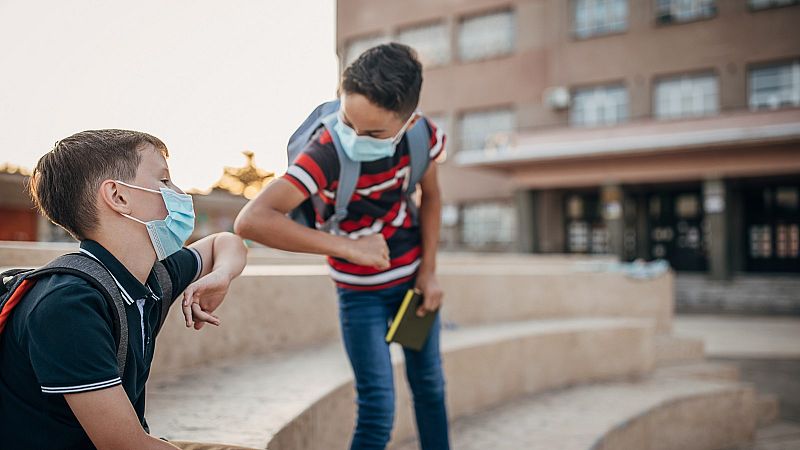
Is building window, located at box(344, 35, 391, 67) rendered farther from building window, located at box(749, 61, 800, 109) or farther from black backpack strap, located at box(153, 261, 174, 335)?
black backpack strap, located at box(153, 261, 174, 335)

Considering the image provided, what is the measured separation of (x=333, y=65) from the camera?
10.9 ft

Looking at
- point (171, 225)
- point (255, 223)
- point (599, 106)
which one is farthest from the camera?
point (599, 106)

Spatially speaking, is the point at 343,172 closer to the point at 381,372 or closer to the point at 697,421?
the point at 381,372

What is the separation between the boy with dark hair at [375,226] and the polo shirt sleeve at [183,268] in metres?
0.33

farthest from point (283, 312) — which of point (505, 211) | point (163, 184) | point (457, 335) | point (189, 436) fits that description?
point (505, 211)

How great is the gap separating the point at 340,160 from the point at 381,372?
0.71 meters

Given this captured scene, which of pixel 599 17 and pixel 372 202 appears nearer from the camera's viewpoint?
pixel 372 202

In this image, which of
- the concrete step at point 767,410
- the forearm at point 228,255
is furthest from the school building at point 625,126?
the forearm at point 228,255

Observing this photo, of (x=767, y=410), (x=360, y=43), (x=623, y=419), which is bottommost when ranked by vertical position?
(x=767, y=410)

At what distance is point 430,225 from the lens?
8.17 feet

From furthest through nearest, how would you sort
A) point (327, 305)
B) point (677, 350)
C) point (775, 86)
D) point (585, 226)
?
point (585, 226)
point (775, 86)
point (677, 350)
point (327, 305)

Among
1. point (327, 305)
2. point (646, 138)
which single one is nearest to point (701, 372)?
→ point (327, 305)

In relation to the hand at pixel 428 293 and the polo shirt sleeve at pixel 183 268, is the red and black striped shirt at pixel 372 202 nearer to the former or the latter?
the hand at pixel 428 293

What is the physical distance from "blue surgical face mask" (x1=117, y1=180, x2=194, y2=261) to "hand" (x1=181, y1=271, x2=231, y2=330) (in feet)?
0.50
